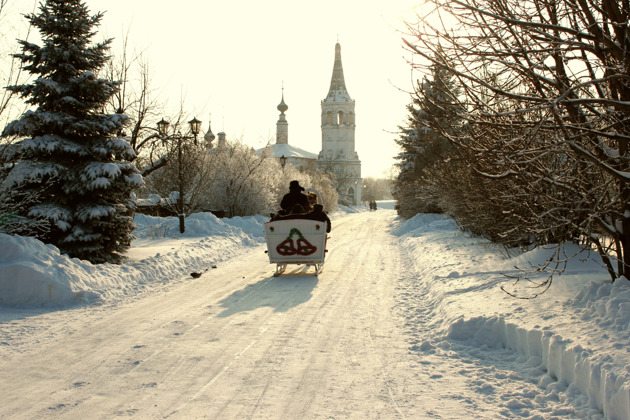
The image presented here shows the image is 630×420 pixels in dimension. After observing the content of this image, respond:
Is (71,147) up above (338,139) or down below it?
below

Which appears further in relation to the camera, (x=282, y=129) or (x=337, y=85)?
(x=282, y=129)

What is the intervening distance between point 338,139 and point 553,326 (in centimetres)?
10057

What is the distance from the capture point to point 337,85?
104 metres

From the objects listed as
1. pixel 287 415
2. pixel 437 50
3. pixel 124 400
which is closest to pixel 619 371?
pixel 287 415

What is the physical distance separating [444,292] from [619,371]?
4.80 metres

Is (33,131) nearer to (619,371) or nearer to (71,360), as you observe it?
(71,360)

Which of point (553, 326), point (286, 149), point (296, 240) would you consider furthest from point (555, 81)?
point (286, 149)

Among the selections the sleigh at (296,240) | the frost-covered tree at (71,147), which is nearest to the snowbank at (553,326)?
the sleigh at (296,240)

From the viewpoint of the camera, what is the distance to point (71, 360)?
570cm

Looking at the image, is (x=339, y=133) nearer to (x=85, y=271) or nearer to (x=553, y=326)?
(x=85, y=271)

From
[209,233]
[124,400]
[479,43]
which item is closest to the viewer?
[124,400]

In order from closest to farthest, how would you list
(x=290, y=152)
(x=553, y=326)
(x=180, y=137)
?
(x=553, y=326) → (x=180, y=137) → (x=290, y=152)

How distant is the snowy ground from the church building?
3598 inches

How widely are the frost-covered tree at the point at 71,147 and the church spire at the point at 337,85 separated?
9245 cm
